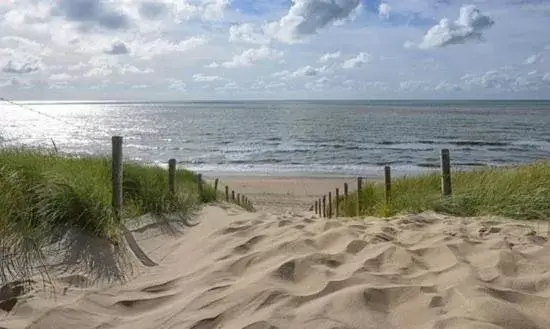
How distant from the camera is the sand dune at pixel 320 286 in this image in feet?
10.8

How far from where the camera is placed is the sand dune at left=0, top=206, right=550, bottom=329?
3.30m

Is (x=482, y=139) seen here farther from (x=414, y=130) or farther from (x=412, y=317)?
(x=412, y=317)

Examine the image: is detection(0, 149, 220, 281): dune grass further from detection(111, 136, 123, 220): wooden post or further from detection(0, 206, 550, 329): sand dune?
detection(0, 206, 550, 329): sand dune

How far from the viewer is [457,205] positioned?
8.00 m

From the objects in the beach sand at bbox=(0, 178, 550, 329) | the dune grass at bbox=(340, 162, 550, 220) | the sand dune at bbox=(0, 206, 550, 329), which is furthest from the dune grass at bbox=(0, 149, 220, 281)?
the dune grass at bbox=(340, 162, 550, 220)

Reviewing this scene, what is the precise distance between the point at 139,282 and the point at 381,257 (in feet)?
6.86

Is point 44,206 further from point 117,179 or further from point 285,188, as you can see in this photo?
point 285,188

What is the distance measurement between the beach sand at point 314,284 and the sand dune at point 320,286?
11 millimetres

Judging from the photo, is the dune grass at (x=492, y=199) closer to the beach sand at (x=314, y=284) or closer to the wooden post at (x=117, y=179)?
the beach sand at (x=314, y=284)

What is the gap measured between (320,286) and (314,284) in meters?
0.09

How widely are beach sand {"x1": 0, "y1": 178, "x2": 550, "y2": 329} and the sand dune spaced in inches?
0.4

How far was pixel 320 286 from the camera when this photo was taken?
12.6 ft

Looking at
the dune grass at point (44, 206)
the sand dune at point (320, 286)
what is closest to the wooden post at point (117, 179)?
the dune grass at point (44, 206)

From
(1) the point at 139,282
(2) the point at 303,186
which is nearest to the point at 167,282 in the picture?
(1) the point at 139,282
